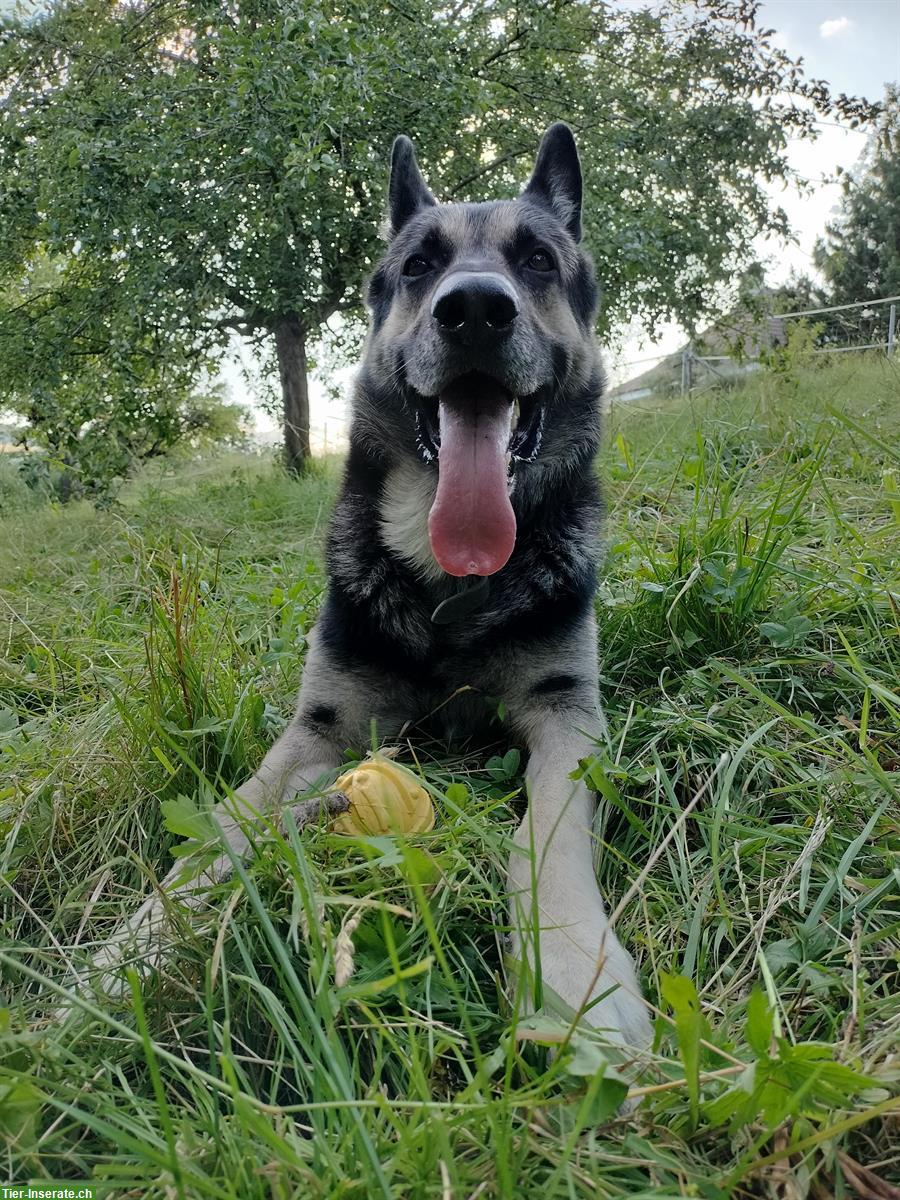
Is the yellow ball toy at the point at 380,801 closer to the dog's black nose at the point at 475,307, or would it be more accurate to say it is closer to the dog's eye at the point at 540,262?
the dog's black nose at the point at 475,307

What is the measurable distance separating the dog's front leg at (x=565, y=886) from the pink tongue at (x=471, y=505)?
438mm

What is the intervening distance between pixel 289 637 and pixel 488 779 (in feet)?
3.94

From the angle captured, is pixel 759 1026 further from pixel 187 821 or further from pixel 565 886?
pixel 187 821

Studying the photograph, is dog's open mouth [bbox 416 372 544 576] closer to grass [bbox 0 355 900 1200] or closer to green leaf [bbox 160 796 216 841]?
grass [bbox 0 355 900 1200]

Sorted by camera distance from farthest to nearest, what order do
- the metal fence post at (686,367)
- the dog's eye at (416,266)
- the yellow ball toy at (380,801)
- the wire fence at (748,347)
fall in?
the metal fence post at (686,367) → the wire fence at (748,347) → the dog's eye at (416,266) → the yellow ball toy at (380,801)

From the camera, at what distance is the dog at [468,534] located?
2371 millimetres

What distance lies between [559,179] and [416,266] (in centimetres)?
99

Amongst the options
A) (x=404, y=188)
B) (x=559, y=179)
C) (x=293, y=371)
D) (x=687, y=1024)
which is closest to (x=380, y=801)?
(x=687, y=1024)

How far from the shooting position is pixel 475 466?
96.3 inches

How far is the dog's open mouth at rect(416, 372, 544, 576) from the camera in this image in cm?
238

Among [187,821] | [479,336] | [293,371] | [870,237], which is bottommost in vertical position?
[187,821]

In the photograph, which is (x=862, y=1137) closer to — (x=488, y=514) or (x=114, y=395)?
(x=488, y=514)

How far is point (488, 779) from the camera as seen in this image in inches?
92.7

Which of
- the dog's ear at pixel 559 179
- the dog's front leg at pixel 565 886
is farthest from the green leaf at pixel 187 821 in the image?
the dog's ear at pixel 559 179
